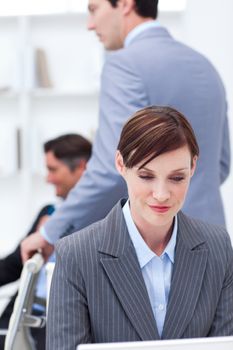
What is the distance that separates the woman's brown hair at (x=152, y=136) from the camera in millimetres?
1515

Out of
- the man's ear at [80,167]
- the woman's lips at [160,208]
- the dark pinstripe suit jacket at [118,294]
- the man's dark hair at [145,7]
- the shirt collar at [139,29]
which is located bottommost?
the man's ear at [80,167]

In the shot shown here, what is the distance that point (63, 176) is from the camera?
11.3 ft

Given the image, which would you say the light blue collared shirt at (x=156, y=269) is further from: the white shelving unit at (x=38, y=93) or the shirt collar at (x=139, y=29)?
the white shelving unit at (x=38, y=93)

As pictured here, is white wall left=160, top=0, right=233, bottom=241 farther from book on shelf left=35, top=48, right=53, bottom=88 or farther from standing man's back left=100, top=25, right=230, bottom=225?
standing man's back left=100, top=25, right=230, bottom=225

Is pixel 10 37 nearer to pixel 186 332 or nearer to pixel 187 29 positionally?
pixel 187 29

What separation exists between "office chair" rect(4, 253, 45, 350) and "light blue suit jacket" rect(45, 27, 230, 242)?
0.19 m

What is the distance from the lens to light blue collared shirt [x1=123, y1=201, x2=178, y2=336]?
5.21ft

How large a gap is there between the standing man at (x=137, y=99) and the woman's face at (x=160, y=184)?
60cm

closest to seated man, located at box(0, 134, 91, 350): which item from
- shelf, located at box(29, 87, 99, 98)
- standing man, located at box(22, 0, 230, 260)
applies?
standing man, located at box(22, 0, 230, 260)

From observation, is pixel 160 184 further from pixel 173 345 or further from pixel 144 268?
pixel 173 345

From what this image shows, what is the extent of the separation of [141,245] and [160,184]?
160 millimetres

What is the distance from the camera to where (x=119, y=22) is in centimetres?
240

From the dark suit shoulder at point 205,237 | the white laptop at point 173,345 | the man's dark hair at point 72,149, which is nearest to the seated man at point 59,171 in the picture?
the man's dark hair at point 72,149

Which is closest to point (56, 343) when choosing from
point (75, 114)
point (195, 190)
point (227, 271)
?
point (227, 271)
